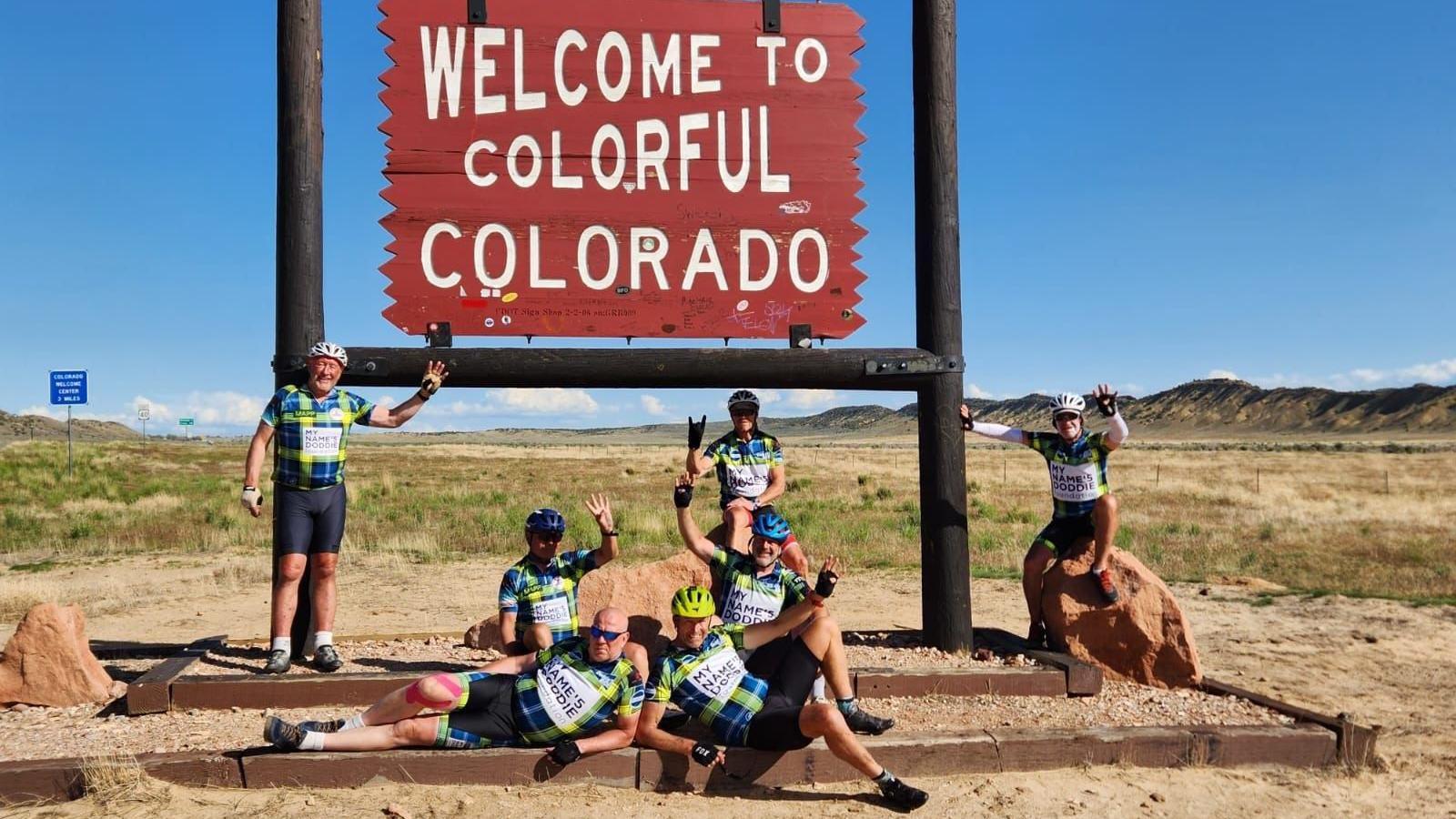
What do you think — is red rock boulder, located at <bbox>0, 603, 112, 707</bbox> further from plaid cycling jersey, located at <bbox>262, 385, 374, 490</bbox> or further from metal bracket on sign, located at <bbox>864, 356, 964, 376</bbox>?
metal bracket on sign, located at <bbox>864, 356, 964, 376</bbox>

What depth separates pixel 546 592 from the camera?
5.43 meters

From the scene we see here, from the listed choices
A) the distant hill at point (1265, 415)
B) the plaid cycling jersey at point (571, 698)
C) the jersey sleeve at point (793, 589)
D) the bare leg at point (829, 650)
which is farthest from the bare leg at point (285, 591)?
the distant hill at point (1265, 415)

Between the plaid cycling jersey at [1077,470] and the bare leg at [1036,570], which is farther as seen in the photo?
the bare leg at [1036,570]

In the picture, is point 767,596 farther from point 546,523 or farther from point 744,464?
point 744,464

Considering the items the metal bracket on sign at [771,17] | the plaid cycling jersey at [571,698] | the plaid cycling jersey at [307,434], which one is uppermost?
the metal bracket on sign at [771,17]

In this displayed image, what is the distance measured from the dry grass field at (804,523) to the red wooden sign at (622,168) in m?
7.15

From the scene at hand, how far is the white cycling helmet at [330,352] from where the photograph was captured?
6.15 meters

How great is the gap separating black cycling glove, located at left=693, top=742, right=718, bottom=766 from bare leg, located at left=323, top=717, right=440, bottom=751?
1253 mm

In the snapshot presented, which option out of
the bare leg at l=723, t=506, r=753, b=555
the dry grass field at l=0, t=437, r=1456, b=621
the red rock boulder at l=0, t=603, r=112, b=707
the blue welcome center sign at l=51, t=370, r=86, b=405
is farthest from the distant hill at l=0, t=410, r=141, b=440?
the bare leg at l=723, t=506, r=753, b=555

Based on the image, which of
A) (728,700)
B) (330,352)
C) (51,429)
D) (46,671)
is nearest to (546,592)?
(728,700)

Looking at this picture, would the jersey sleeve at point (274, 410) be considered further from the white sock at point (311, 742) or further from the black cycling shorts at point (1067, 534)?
the black cycling shorts at point (1067, 534)

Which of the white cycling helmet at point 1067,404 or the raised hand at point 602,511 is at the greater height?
the white cycling helmet at point 1067,404

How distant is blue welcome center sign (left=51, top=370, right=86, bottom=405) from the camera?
25984mm

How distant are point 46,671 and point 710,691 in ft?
14.0
